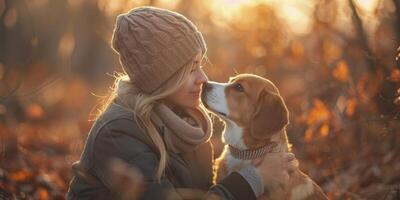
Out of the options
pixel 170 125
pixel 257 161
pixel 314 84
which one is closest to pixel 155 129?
pixel 170 125

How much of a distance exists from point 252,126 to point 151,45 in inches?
44.4

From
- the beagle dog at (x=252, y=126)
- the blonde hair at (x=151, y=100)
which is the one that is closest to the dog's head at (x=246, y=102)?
the beagle dog at (x=252, y=126)

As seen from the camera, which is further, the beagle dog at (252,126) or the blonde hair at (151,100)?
the beagle dog at (252,126)

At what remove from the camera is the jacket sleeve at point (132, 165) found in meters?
3.95

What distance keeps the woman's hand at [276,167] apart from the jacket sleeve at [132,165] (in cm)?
24

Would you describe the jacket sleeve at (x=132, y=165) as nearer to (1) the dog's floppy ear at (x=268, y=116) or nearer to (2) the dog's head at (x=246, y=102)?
(1) the dog's floppy ear at (x=268, y=116)

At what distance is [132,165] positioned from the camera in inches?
158

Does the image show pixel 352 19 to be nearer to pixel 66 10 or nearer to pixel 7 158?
pixel 7 158

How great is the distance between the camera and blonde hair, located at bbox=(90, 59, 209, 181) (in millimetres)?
4180

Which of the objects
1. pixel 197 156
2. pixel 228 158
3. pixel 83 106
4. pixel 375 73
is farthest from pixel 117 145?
pixel 83 106

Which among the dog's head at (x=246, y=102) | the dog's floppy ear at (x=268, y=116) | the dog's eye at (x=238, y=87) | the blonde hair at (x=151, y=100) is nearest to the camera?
the blonde hair at (x=151, y=100)

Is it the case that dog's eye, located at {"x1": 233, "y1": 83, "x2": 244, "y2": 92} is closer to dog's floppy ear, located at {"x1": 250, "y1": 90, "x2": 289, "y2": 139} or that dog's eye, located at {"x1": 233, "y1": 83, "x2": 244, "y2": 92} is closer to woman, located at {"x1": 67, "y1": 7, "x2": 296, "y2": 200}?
dog's floppy ear, located at {"x1": 250, "y1": 90, "x2": 289, "y2": 139}

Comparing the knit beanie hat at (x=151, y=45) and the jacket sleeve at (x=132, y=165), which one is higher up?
the knit beanie hat at (x=151, y=45)

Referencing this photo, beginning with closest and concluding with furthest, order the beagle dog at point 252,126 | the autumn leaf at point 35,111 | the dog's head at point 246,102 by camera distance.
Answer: the beagle dog at point 252,126 → the dog's head at point 246,102 → the autumn leaf at point 35,111
